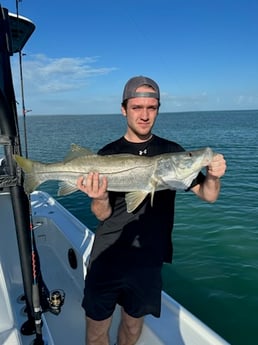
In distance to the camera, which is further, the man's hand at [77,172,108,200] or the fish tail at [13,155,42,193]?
the fish tail at [13,155,42,193]

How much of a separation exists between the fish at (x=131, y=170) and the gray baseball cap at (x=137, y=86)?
0.60 m

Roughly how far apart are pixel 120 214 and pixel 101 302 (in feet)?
2.88

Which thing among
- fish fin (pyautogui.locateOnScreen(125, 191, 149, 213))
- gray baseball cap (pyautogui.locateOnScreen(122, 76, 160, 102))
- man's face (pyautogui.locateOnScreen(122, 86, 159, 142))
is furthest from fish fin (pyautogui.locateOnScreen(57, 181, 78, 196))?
gray baseball cap (pyautogui.locateOnScreen(122, 76, 160, 102))

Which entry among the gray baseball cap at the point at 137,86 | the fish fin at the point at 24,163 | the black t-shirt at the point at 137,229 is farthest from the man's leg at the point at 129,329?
the gray baseball cap at the point at 137,86

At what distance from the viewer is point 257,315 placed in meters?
5.84

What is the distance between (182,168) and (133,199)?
0.57m

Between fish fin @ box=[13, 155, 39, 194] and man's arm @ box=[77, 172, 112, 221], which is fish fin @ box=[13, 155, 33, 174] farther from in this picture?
man's arm @ box=[77, 172, 112, 221]

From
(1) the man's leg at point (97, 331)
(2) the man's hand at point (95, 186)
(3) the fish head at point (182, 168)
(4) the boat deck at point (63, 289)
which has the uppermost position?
(3) the fish head at point (182, 168)

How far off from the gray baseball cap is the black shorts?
169cm

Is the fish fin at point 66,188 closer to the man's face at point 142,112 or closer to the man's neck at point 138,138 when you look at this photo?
the man's neck at point 138,138

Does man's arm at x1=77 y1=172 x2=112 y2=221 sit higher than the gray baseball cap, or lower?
lower

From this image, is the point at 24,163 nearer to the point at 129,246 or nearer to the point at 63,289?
the point at 129,246

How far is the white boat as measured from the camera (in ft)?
10.8

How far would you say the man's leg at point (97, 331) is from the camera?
3.14 metres
